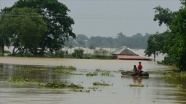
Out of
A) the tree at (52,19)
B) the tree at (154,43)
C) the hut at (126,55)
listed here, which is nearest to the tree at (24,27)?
the tree at (52,19)

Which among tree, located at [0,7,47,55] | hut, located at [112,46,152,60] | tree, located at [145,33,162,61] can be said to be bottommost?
hut, located at [112,46,152,60]

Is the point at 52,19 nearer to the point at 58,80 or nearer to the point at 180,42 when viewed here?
the point at 180,42

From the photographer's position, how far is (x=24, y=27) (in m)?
91.9

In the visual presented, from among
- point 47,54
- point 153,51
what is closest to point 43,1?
point 47,54

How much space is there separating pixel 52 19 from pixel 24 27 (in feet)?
45.1

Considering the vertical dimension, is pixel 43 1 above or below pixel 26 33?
above

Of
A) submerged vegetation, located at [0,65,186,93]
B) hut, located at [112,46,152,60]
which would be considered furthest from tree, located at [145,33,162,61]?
submerged vegetation, located at [0,65,186,93]

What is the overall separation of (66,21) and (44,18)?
4662mm

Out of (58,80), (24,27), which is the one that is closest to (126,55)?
(24,27)

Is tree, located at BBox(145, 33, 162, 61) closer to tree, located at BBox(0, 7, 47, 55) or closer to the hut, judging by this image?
the hut

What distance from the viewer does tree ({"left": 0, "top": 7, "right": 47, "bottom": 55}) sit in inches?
3642

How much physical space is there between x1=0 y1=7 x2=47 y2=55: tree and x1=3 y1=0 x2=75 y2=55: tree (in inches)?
227

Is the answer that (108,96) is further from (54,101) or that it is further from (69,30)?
(69,30)

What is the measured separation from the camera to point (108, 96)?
78.5 feet
